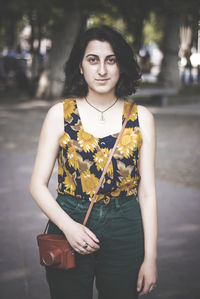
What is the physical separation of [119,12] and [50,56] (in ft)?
11.0

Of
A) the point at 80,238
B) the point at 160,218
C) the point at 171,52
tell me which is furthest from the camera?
the point at 171,52

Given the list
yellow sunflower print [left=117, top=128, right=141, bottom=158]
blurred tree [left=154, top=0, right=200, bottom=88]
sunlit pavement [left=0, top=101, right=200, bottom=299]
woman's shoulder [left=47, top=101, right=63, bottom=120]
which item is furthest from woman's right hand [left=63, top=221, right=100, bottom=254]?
blurred tree [left=154, top=0, right=200, bottom=88]

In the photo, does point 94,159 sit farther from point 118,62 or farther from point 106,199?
point 118,62

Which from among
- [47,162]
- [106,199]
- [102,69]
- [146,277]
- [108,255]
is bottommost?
[146,277]

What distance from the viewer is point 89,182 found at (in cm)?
183

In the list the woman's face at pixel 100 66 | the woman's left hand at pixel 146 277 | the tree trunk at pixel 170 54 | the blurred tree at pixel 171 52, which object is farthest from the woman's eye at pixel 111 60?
the tree trunk at pixel 170 54

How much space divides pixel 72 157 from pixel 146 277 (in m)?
0.64

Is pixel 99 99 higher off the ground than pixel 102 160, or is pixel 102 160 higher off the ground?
pixel 99 99

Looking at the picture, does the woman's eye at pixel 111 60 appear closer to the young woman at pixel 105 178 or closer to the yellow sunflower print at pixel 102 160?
the young woman at pixel 105 178

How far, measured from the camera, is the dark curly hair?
1.91m

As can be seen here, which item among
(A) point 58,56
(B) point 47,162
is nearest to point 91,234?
(B) point 47,162

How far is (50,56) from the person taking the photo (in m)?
15.4

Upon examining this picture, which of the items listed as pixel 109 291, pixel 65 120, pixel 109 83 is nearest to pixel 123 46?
pixel 109 83

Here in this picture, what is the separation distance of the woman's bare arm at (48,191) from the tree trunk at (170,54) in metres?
16.8
